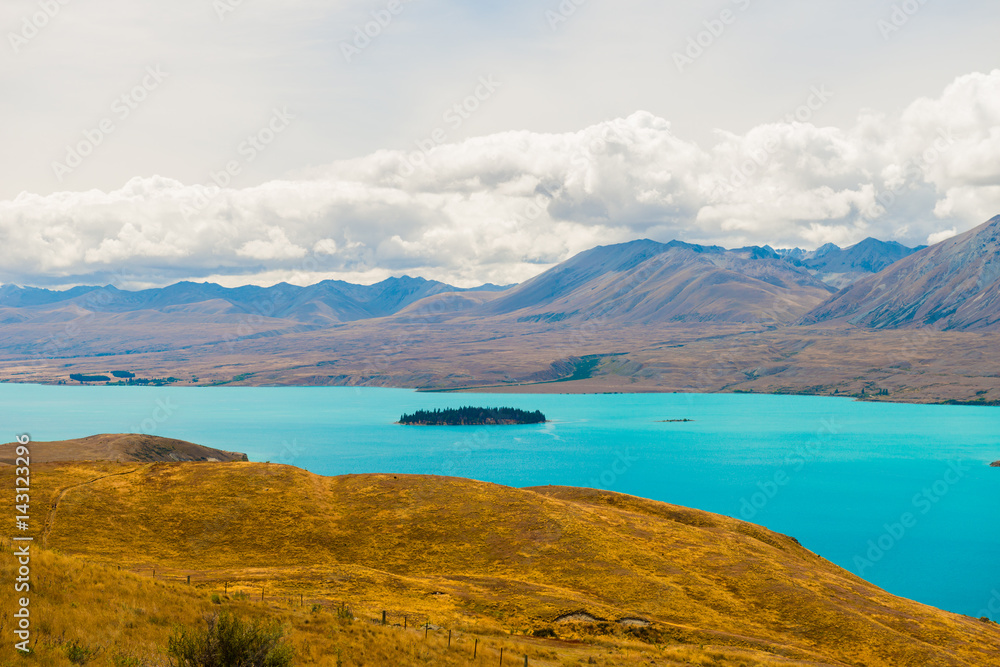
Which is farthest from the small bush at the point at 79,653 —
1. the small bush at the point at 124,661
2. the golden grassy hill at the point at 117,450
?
the golden grassy hill at the point at 117,450

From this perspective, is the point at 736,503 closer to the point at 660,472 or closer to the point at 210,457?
the point at 660,472

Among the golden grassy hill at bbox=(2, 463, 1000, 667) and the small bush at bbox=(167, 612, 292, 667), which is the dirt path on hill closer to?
the golden grassy hill at bbox=(2, 463, 1000, 667)

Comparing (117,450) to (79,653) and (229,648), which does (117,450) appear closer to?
(79,653)

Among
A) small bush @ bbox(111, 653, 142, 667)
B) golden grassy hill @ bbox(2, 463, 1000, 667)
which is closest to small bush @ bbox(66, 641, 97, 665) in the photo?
small bush @ bbox(111, 653, 142, 667)

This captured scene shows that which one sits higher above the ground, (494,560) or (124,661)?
(124,661)

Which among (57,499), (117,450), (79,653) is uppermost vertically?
(79,653)

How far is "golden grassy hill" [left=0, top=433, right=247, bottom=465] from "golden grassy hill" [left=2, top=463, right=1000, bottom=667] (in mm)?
50274

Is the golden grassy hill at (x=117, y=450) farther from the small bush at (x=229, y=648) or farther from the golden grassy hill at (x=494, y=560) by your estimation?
the small bush at (x=229, y=648)

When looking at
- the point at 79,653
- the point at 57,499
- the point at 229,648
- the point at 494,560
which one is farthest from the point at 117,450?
the point at 229,648

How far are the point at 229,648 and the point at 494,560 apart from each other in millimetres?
37553

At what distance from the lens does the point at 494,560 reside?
2350 inches

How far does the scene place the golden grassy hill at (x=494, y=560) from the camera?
149ft

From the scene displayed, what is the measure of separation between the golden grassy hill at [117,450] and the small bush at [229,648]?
10271 cm

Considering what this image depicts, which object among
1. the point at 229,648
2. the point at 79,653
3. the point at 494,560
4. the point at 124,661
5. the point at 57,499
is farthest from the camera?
the point at 57,499
